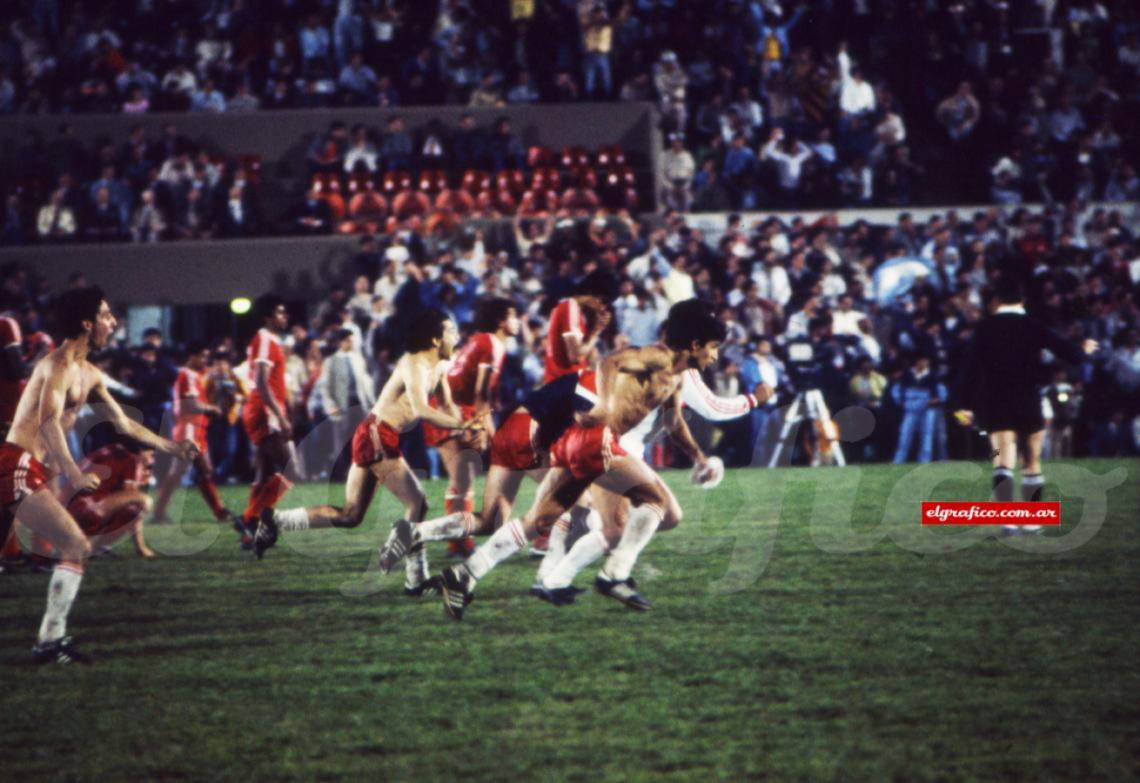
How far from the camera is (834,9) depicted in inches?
995

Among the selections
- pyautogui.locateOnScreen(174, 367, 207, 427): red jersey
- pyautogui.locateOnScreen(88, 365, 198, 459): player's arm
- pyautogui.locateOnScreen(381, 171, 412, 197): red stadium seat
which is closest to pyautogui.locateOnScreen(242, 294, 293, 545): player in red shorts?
pyautogui.locateOnScreen(174, 367, 207, 427): red jersey

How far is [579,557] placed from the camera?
27.9ft

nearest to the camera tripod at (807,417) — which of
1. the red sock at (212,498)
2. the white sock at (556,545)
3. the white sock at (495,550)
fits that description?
the red sock at (212,498)

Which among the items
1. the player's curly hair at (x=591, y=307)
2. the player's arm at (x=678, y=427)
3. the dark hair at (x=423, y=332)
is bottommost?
the player's arm at (x=678, y=427)

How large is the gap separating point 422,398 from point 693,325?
200 cm

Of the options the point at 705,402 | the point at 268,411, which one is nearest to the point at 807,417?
the point at 268,411

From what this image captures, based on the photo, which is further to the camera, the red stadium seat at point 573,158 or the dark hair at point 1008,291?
the red stadium seat at point 573,158

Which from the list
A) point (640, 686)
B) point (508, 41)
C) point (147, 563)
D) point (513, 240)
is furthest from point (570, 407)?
point (508, 41)

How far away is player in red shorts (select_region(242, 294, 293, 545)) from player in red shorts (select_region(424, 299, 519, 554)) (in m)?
1.58

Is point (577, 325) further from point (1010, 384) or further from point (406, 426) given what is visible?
point (1010, 384)

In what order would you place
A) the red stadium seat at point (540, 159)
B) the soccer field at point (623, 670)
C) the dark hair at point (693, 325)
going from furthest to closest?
the red stadium seat at point (540, 159), the dark hair at point (693, 325), the soccer field at point (623, 670)

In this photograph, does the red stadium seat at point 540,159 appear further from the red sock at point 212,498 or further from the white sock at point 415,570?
the white sock at point 415,570

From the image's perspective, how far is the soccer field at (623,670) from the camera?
544cm

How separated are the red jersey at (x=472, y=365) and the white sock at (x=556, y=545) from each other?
1.72 m
